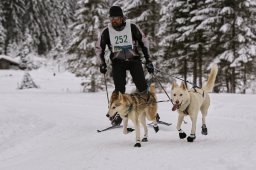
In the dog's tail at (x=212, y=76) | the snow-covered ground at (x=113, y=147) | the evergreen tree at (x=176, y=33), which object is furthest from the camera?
the evergreen tree at (x=176, y=33)

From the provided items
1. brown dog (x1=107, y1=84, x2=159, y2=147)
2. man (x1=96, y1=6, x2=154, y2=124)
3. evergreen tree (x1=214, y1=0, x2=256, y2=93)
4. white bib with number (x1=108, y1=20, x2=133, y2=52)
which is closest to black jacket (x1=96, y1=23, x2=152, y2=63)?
man (x1=96, y1=6, x2=154, y2=124)

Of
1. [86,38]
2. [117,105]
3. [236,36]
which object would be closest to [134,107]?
[117,105]

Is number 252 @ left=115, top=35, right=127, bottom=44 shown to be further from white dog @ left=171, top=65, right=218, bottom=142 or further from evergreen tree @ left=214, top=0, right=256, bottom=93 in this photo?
evergreen tree @ left=214, top=0, right=256, bottom=93

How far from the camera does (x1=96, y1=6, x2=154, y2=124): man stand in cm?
703

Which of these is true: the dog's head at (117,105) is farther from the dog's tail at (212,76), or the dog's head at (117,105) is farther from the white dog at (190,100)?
the dog's tail at (212,76)

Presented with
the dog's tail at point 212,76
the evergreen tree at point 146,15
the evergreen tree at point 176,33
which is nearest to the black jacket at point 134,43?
the dog's tail at point 212,76

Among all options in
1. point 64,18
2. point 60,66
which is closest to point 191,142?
point 60,66

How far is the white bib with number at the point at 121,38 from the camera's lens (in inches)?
277

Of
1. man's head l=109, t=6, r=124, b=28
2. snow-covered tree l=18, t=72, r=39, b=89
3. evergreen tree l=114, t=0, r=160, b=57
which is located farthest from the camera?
snow-covered tree l=18, t=72, r=39, b=89

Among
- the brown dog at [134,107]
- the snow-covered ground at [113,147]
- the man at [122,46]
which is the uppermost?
the man at [122,46]

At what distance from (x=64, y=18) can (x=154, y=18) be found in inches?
2196

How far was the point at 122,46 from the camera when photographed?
7.18 m

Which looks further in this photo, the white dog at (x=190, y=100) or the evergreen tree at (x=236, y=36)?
the evergreen tree at (x=236, y=36)

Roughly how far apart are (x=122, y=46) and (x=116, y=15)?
0.64 metres
